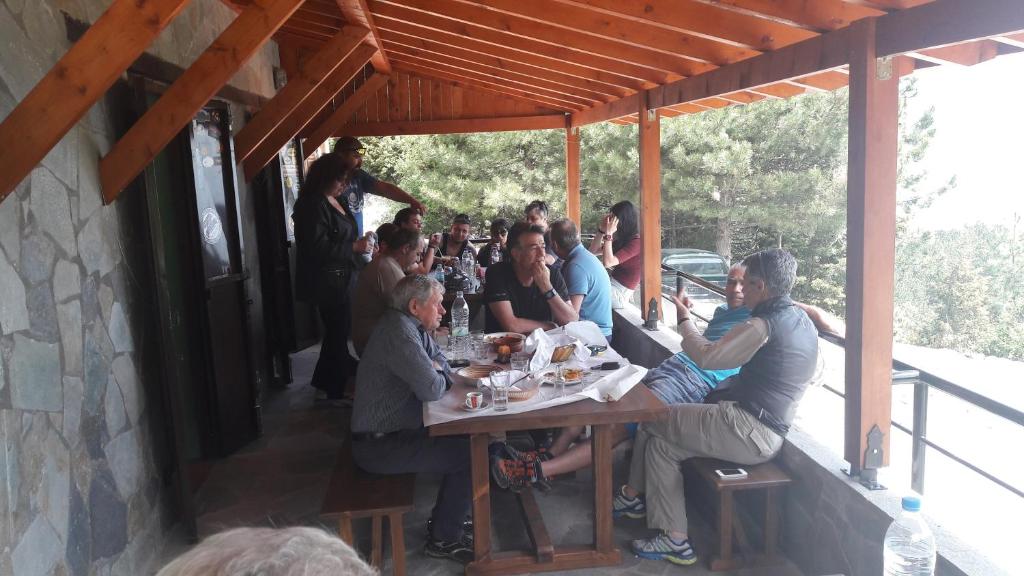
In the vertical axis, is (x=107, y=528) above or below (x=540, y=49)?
below

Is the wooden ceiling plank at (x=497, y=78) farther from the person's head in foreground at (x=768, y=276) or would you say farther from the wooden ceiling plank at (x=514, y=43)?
the person's head in foreground at (x=768, y=276)

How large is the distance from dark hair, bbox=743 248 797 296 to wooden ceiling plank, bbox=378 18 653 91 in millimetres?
2592

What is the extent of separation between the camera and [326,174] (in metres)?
5.18

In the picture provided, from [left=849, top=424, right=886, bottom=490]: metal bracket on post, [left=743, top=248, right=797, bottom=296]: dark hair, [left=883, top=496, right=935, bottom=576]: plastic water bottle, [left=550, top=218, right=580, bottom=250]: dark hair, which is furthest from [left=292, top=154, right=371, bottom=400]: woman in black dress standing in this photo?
[left=883, top=496, right=935, bottom=576]: plastic water bottle

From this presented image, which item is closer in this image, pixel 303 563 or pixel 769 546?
pixel 303 563

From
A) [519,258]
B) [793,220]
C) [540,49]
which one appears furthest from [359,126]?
[793,220]

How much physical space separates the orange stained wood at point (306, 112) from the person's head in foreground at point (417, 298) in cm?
327

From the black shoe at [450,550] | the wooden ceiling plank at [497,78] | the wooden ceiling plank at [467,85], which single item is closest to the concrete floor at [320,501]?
the black shoe at [450,550]

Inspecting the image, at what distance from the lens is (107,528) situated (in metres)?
2.82

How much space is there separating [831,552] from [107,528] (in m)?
2.81

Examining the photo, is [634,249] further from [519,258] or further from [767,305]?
[767,305]

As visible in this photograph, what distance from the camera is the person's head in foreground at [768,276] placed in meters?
3.09

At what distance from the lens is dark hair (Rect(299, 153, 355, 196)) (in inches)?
204

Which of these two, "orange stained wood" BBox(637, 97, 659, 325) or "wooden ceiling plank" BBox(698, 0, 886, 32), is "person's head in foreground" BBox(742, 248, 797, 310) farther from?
"orange stained wood" BBox(637, 97, 659, 325)
